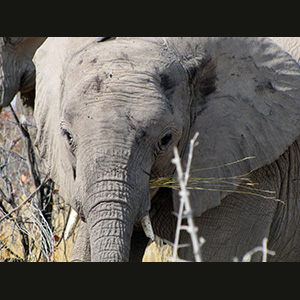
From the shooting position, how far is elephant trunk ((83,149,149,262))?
3529mm

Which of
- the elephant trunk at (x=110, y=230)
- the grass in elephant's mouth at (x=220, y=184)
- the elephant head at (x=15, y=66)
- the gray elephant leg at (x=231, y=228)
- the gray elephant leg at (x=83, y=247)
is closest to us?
the elephant trunk at (x=110, y=230)

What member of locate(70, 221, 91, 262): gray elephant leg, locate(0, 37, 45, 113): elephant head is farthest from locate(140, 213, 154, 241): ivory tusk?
locate(0, 37, 45, 113): elephant head

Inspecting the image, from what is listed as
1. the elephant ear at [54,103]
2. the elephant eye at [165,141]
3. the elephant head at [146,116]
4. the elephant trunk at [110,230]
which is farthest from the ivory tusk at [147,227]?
the elephant ear at [54,103]

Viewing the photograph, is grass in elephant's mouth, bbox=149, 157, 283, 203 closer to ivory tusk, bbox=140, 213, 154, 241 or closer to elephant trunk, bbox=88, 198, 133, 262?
ivory tusk, bbox=140, 213, 154, 241

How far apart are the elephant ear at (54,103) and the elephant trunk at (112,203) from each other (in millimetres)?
400

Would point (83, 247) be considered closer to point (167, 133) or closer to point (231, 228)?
point (231, 228)

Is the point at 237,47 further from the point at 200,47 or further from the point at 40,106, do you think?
the point at 40,106

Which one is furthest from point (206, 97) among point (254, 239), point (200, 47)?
point (254, 239)

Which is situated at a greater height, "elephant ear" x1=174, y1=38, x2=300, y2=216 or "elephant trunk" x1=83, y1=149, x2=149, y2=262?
"elephant ear" x1=174, y1=38, x2=300, y2=216

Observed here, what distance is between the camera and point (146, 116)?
3703 mm

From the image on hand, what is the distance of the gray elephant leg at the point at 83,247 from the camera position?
454cm

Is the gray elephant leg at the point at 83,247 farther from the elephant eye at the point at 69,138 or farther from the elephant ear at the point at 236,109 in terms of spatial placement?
the elephant eye at the point at 69,138

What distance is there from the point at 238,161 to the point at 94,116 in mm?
972

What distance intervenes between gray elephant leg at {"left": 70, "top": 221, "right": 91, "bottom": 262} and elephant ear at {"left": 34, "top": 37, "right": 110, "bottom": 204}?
383 mm
